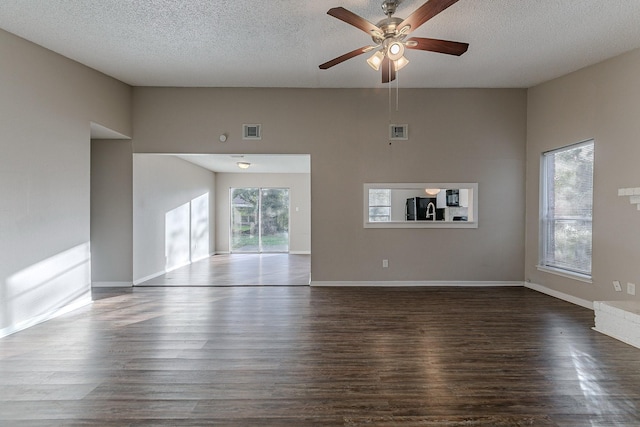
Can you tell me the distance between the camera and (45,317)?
3811mm

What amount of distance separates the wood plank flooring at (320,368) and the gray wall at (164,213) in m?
1.82

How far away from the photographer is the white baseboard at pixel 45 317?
339 cm

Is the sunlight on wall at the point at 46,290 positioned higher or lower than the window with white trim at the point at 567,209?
lower

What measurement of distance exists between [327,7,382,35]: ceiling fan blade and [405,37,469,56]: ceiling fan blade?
0.34 metres

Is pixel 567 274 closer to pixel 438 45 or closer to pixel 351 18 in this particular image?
pixel 438 45

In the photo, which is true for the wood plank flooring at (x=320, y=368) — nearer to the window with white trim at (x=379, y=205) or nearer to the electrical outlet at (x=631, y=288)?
the electrical outlet at (x=631, y=288)

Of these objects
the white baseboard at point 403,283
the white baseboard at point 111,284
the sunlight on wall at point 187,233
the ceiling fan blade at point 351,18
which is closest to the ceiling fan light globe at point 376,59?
the ceiling fan blade at point 351,18

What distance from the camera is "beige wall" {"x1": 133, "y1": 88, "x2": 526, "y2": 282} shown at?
212 inches

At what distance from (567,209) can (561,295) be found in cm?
122

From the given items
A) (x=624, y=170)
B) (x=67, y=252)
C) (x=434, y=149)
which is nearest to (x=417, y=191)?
(x=434, y=149)

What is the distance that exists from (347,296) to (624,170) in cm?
369

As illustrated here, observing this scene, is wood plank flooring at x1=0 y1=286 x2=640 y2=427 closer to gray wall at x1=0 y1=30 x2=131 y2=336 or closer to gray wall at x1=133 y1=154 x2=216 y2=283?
gray wall at x1=0 y1=30 x2=131 y2=336

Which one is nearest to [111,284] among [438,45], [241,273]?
[241,273]

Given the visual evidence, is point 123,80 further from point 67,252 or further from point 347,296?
point 347,296
